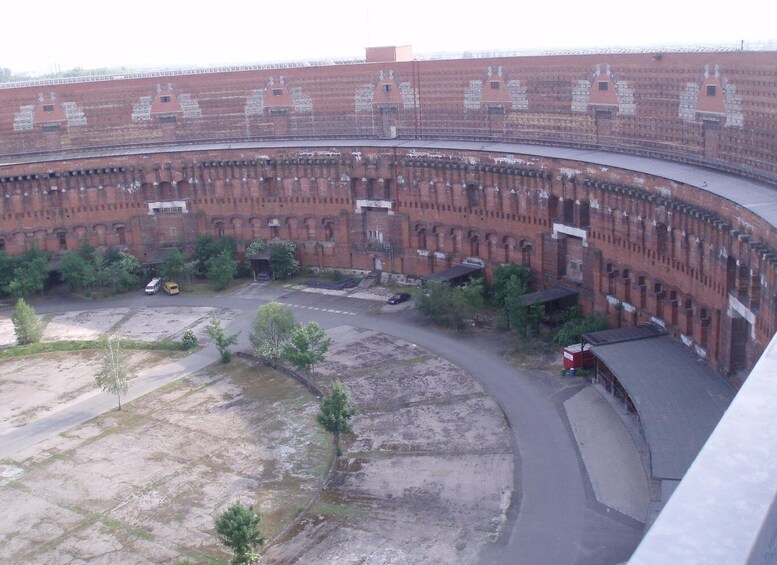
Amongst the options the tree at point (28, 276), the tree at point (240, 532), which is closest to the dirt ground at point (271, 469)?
the tree at point (240, 532)

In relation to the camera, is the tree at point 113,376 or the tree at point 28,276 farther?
the tree at point 28,276

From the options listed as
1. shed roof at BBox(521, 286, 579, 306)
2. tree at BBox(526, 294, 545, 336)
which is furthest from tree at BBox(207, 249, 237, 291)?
tree at BBox(526, 294, 545, 336)

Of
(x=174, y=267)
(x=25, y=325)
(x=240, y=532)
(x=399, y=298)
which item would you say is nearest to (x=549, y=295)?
(x=399, y=298)

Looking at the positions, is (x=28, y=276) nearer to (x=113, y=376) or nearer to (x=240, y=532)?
(x=113, y=376)

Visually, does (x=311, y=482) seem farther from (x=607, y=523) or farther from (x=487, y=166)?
(x=487, y=166)

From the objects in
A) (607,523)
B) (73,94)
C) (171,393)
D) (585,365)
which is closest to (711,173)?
(585,365)

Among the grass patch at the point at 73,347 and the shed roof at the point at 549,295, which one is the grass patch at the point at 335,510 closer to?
the shed roof at the point at 549,295
